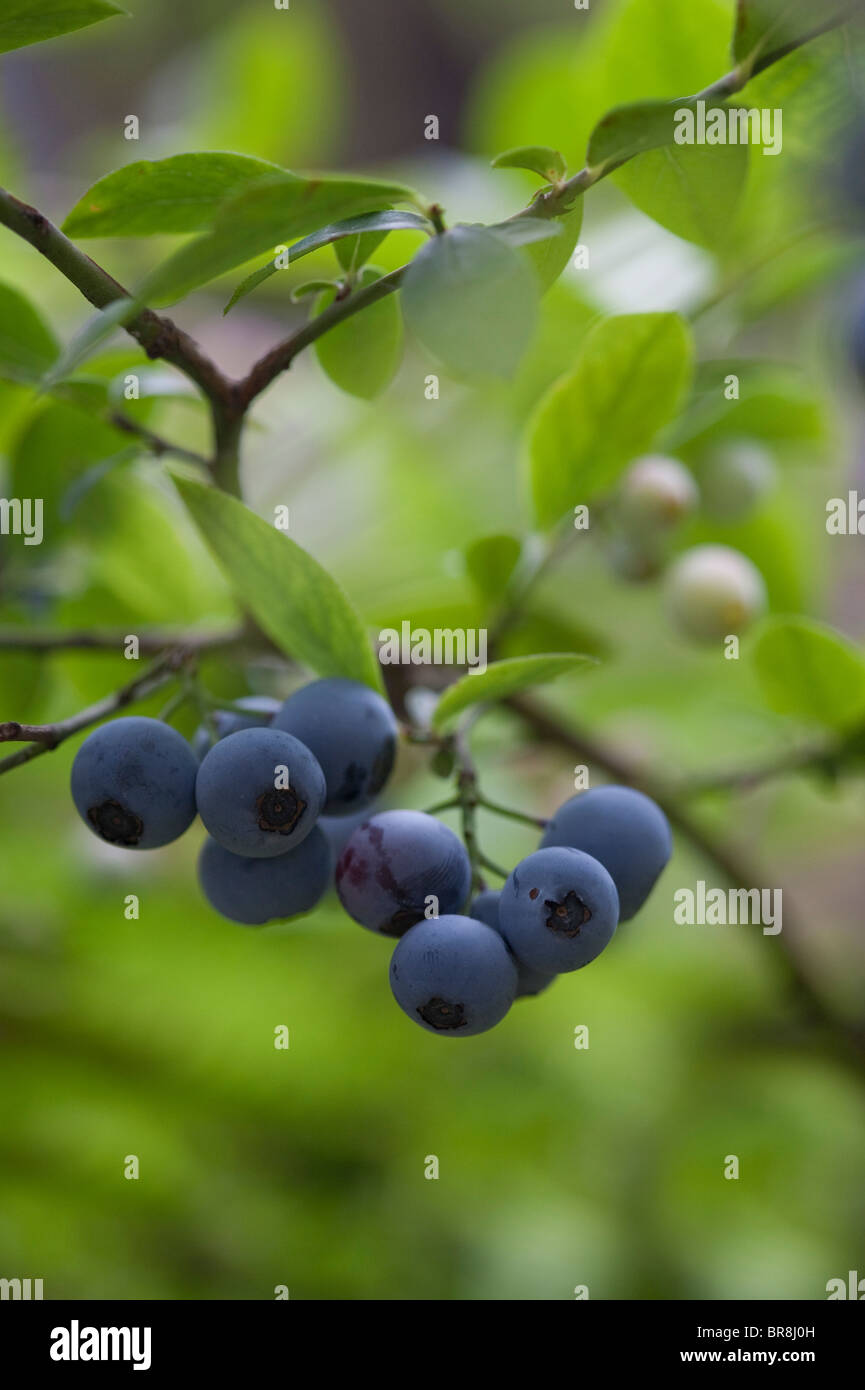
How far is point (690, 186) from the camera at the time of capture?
443 mm

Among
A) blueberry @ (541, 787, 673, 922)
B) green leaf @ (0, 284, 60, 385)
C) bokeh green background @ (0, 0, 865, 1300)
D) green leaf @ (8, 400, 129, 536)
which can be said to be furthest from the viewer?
bokeh green background @ (0, 0, 865, 1300)

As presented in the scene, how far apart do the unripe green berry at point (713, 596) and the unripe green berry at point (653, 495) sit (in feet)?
0.14

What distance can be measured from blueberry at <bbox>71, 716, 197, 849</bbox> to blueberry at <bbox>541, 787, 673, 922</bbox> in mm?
146

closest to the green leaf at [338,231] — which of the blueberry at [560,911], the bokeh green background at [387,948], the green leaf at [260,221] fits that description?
the green leaf at [260,221]

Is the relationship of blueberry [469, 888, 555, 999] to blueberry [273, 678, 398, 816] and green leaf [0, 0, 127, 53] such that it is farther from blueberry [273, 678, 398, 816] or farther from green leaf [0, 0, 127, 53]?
green leaf [0, 0, 127, 53]

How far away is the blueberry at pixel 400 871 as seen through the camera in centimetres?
41

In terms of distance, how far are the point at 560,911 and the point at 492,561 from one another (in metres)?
0.31

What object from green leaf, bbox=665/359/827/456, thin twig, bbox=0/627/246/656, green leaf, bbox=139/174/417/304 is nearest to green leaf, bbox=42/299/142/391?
green leaf, bbox=139/174/417/304

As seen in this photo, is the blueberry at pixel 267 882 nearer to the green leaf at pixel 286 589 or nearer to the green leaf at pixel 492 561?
the green leaf at pixel 286 589

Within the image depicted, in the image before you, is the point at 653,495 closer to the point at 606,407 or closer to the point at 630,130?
the point at 606,407

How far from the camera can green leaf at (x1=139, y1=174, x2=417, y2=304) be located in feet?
1.10

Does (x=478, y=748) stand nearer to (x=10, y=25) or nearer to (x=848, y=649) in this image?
(x=848, y=649)

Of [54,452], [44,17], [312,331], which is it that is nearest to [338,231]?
[312,331]

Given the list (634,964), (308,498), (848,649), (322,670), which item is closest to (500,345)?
(322,670)
